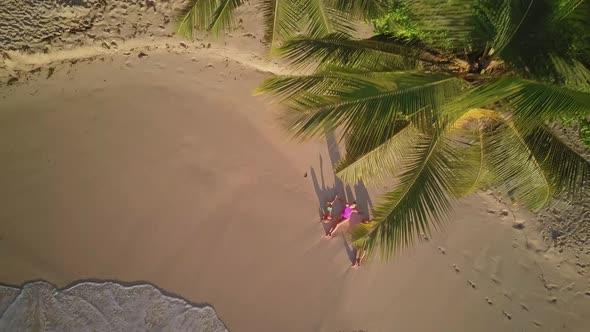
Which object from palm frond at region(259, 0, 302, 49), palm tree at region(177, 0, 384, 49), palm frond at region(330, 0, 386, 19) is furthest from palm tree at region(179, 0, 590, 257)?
palm frond at region(259, 0, 302, 49)

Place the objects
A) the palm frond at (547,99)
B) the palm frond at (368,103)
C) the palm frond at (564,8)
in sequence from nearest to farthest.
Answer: the palm frond at (547,99), the palm frond at (368,103), the palm frond at (564,8)

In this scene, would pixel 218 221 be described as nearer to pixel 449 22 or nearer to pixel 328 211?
pixel 328 211

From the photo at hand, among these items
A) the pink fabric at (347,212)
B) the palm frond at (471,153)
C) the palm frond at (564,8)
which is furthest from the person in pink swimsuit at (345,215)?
the palm frond at (564,8)

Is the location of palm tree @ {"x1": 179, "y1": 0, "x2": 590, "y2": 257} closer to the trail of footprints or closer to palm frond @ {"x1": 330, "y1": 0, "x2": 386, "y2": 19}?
palm frond @ {"x1": 330, "y1": 0, "x2": 386, "y2": 19}

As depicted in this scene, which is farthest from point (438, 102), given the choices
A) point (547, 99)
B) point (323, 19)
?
point (323, 19)

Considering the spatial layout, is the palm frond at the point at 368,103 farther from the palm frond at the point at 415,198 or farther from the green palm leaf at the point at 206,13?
the green palm leaf at the point at 206,13

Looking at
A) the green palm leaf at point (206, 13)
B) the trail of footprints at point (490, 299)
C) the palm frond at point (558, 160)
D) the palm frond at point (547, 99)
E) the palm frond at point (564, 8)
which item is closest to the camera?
the palm frond at point (547, 99)

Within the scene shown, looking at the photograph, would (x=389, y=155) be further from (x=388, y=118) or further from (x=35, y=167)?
(x=35, y=167)
